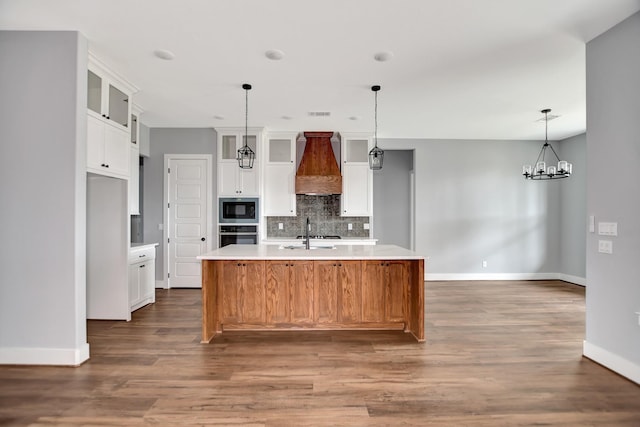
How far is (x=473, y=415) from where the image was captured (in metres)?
2.16

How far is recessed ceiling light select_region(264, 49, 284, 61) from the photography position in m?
3.18

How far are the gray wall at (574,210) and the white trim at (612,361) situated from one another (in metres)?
3.92

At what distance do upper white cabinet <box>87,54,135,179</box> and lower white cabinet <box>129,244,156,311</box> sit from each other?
1183mm

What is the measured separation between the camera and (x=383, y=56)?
3.28 m

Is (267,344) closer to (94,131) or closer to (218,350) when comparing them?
(218,350)

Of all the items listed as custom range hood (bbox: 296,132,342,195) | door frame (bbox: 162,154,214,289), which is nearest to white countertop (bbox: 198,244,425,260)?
door frame (bbox: 162,154,214,289)

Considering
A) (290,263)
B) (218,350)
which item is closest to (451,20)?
(290,263)

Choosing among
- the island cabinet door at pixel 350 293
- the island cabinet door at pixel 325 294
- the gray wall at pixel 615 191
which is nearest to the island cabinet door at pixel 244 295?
the island cabinet door at pixel 325 294

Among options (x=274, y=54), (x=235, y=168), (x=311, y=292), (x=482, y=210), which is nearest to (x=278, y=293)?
(x=311, y=292)

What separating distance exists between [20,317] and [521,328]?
189 inches

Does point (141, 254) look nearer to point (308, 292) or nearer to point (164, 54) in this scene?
point (308, 292)

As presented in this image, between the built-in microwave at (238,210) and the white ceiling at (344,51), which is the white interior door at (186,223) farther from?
the white ceiling at (344,51)

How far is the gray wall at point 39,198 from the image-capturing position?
284 centimetres

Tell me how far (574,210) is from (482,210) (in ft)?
5.28
